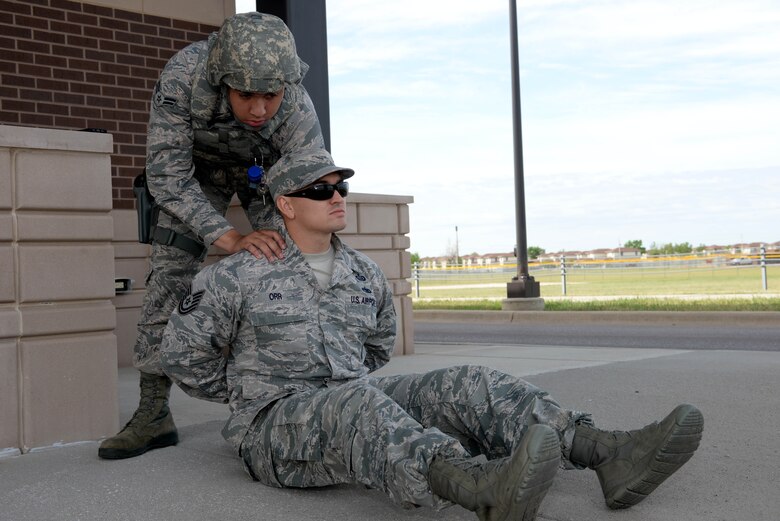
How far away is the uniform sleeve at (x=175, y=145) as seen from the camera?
383cm

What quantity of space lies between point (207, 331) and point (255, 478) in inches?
21.8

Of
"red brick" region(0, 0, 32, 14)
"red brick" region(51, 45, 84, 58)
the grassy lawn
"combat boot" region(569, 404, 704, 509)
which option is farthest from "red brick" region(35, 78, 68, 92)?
the grassy lawn

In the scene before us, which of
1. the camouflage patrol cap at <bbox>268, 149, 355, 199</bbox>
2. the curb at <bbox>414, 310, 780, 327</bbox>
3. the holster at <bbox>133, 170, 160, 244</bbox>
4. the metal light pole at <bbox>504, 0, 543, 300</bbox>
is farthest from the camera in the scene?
the metal light pole at <bbox>504, 0, 543, 300</bbox>

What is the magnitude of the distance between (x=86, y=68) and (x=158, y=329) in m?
4.59

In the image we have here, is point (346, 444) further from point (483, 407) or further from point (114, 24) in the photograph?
point (114, 24)

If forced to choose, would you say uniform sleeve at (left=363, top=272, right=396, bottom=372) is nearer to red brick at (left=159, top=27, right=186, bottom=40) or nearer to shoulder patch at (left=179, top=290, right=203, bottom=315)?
shoulder patch at (left=179, top=290, right=203, bottom=315)

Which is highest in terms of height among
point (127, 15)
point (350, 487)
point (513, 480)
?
point (127, 15)

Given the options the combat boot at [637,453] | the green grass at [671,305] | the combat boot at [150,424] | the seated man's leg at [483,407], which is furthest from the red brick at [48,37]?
the green grass at [671,305]

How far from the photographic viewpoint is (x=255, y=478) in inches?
130

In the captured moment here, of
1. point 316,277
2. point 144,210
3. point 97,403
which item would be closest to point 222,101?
point 144,210

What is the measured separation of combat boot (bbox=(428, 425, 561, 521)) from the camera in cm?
234

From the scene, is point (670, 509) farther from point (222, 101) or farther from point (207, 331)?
point (222, 101)

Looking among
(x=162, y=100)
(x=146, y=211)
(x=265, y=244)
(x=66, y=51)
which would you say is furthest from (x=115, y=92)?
(x=265, y=244)

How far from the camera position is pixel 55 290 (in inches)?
159
